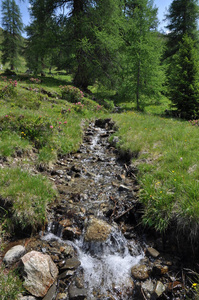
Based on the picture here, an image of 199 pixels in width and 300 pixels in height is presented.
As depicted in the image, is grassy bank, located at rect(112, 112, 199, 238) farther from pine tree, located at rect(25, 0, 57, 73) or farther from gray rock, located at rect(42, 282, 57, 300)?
pine tree, located at rect(25, 0, 57, 73)

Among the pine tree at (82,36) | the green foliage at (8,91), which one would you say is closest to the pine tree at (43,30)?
the pine tree at (82,36)

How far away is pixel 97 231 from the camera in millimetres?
4207

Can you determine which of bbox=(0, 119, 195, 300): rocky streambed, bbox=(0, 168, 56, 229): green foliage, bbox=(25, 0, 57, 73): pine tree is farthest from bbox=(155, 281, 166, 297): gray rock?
bbox=(25, 0, 57, 73): pine tree

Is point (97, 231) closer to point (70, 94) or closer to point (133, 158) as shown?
point (133, 158)

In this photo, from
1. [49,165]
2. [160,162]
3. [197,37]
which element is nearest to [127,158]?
[160,162]

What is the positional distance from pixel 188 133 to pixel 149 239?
5175 mm

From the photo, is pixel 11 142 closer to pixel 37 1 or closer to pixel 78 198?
pixel 78 198

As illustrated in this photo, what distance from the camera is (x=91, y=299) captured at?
2961 millimetres

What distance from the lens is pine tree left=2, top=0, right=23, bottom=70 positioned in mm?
34469

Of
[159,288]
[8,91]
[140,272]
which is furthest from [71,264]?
[8,91]

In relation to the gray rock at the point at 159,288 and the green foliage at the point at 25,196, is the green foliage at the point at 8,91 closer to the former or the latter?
the green foliage at the point at 25,196

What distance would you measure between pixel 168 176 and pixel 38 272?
3.72 m

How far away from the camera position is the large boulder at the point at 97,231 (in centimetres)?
406

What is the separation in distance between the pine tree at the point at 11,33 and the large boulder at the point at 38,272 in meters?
39.2
